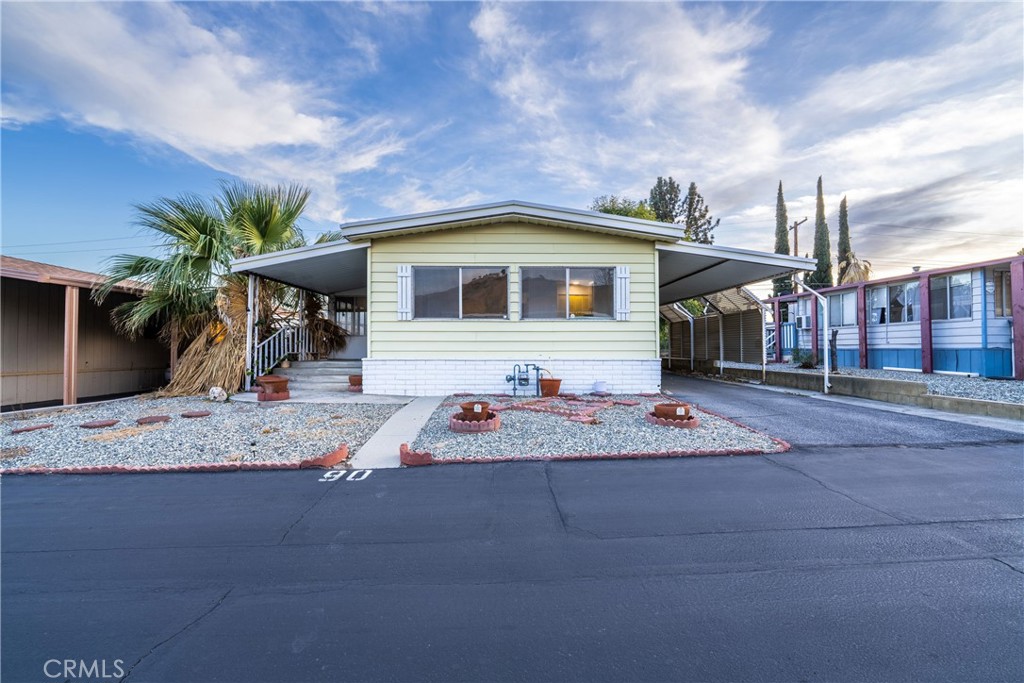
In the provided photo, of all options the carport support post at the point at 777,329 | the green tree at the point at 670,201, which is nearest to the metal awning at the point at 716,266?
the carport support post at the point at 777,329

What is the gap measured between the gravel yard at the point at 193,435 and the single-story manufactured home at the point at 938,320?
416 inches

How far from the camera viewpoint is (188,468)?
4.62 m

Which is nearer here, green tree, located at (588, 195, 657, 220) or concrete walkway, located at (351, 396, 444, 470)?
concrete walkway, located at (351, 396, 444, 470)

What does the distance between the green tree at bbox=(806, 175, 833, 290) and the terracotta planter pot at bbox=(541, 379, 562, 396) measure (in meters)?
29.9

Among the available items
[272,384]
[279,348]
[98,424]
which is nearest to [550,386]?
[272,384]

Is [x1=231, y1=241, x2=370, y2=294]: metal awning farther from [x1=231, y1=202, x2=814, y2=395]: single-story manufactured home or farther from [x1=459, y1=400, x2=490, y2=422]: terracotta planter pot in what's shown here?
[x1=459, y1=400, x2=490, y2=422]: terracotta planter pot

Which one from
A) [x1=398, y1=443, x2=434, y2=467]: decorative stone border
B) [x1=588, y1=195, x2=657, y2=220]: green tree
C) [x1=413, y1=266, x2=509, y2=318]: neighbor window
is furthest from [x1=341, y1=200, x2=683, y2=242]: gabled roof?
[x1=588, y1=195, x2=657, y2=220]: green tree

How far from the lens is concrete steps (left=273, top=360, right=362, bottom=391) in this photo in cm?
1008

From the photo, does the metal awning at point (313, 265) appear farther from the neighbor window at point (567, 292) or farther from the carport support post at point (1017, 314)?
the carport support post at point (1017, 314)

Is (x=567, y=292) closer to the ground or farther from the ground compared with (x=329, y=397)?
farther from the ground

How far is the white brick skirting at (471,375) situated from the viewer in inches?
363

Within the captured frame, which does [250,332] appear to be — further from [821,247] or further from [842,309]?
[821,247]

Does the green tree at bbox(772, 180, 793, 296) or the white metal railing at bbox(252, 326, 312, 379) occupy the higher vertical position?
the green tree at bbox(772, 180, 793, 296)

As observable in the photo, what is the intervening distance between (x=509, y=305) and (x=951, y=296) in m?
13.0
